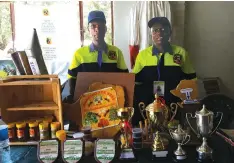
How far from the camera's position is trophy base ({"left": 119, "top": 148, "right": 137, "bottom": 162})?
3.33 feet

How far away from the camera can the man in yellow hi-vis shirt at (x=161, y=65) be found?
1506 millimetres

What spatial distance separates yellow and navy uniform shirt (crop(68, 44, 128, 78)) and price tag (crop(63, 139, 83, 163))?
534mm

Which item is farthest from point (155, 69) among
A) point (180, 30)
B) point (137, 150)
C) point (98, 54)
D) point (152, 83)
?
point (180, 30)

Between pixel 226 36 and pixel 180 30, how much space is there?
50 cm

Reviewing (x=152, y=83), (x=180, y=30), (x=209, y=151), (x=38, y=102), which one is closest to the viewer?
(x=209, y=151)

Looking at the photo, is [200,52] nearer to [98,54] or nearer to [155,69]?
[155,69]

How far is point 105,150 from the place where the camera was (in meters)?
1.02

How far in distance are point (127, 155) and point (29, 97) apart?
0.63 metres

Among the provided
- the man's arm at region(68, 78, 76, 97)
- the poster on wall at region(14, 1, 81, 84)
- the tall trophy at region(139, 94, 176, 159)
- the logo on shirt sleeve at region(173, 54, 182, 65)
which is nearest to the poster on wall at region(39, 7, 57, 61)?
the poster on wall at region(14, 1, 81, 84)

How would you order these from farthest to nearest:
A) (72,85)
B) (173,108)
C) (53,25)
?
(53,25)
(72,85)
(173,108)

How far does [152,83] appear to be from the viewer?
151cm

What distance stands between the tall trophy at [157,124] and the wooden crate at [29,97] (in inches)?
16.3

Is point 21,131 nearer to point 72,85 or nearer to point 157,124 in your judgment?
point 72,85

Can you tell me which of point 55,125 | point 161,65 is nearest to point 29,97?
point 55,125
